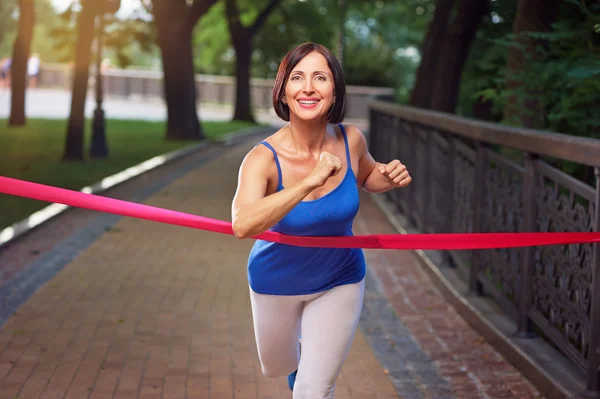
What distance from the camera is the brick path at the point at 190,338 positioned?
630 centimetres

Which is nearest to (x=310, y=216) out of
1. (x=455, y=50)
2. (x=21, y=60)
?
(x=455, y=50)

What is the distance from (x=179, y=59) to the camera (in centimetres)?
2942

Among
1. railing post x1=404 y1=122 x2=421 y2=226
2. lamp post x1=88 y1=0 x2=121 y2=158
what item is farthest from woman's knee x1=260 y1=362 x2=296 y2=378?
lamp post x1=88 y1=0 x2=121 y2=158

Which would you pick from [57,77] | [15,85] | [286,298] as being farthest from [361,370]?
[57,77]

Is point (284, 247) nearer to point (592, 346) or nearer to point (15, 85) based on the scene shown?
point (592, 346)

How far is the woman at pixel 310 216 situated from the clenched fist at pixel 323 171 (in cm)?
24

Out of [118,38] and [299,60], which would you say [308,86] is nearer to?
[299,60]

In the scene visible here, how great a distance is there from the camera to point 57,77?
2968 inches

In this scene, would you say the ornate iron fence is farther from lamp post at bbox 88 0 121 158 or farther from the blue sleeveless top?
lamp post at bbox 88 0 121 158

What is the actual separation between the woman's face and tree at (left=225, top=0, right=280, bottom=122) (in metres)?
34.7

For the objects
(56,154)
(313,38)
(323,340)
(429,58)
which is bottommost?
(56,154)

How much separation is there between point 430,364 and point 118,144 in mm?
21160

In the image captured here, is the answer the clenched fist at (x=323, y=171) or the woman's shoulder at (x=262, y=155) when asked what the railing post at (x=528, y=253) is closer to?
the woman's shoulder at (x=262, y=155)

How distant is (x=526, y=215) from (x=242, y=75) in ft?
116
